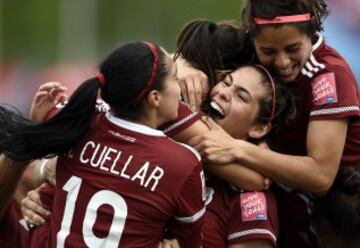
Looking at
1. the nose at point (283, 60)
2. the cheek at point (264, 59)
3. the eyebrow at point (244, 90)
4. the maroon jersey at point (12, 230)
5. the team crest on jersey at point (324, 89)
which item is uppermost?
the nose at point (283, 60)

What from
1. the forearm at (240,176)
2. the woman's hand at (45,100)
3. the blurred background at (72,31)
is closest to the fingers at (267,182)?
the forearm at (240,176)

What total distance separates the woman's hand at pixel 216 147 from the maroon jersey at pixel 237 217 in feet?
0.49

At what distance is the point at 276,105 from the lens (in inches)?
151

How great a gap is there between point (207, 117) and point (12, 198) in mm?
777

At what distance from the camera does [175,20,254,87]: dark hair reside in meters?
3.99

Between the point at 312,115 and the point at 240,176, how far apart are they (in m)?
0.36

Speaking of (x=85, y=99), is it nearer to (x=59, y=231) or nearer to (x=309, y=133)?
(x=59, y=231)

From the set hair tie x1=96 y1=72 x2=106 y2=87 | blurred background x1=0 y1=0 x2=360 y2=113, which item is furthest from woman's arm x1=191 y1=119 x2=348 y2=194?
blurred background x1=0 y1=0 x2=360 y2=113

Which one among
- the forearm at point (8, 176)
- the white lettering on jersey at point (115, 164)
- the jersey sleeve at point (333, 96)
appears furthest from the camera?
the jersey sleeve at point (333, 96)

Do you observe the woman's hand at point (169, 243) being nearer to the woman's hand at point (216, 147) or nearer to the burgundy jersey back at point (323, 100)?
the woman's hand at point (216, 147)

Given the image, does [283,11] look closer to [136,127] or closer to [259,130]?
[259,130]

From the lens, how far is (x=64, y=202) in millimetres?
3500

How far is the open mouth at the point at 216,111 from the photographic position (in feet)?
12.6

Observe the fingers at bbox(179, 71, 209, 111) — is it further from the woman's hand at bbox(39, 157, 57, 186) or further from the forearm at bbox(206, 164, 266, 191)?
the woman's hand at bbox(39, 157, 57, 186)
